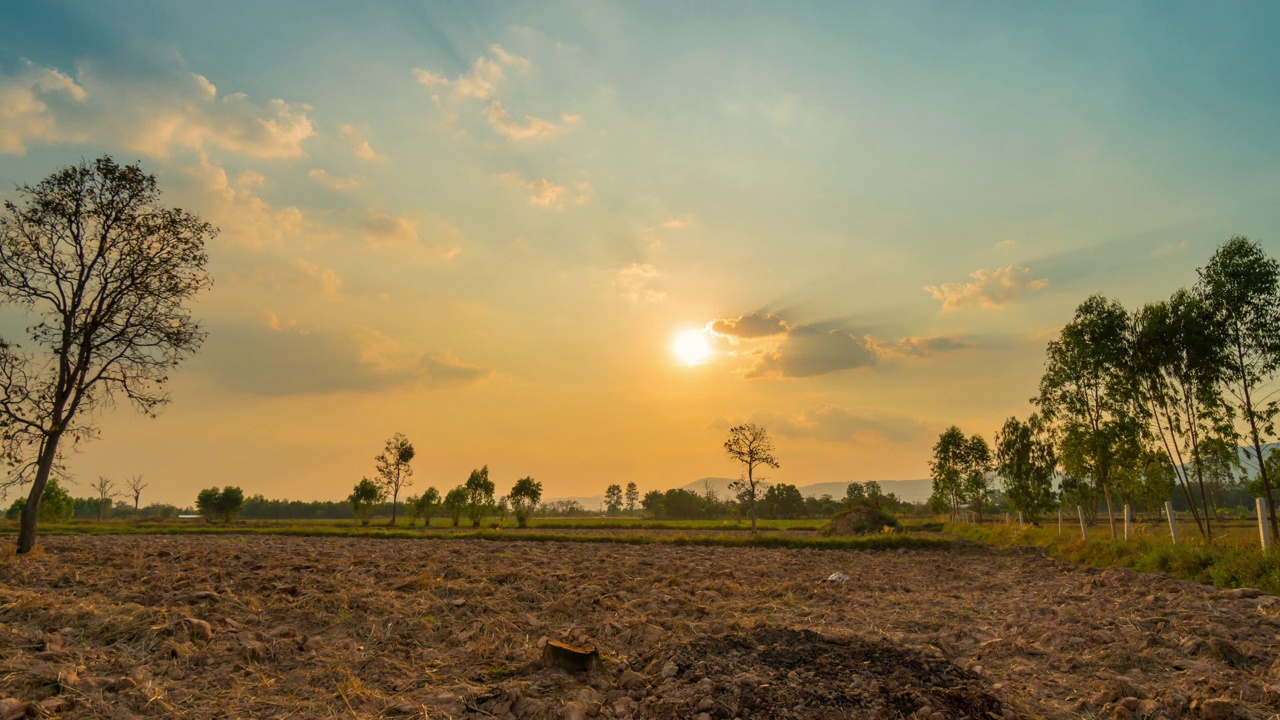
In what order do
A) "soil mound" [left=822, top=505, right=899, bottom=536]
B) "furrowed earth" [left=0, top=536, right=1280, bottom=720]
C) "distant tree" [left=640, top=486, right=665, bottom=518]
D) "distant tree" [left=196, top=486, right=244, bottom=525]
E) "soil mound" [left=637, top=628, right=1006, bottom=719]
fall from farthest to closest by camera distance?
1. "distant tree" [left=640, top=486, right=665, bottom=518]
2. "distant tree" [left=196, top=486, right=244, bottom=525]
3. "soil mound" [left=822, top=505, right=899, bottom=536]
4. "furrowed earth" [left=0, top=536, right=1280, bottom=720]
5. "soil mound" [left=637, top=628, right=1006, bottom=719]

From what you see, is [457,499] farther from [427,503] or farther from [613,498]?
→ [613,498]

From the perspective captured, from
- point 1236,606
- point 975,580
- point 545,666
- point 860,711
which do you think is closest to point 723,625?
point 545,666

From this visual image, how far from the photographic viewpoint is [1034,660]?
8.41 meters

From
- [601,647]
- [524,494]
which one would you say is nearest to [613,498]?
[524,494]

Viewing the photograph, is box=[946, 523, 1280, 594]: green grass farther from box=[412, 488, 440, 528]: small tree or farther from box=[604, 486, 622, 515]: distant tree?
box=[604, 486, 622, 515]: distant tree

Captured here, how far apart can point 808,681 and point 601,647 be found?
3.51 m

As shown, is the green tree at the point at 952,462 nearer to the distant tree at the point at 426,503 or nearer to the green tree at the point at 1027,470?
the green tree at the point at 1027,470

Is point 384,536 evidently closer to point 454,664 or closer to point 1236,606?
point 454,664

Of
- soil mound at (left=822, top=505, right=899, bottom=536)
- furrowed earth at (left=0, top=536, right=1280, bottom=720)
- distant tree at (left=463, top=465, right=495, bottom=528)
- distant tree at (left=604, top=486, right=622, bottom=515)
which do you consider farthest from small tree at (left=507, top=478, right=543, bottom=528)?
distant tree at (left=604, top=486, right=622, bottom=515)

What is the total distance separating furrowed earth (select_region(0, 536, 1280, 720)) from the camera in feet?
20.2

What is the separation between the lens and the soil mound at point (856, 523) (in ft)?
146

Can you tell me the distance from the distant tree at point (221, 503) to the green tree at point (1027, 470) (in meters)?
94.4

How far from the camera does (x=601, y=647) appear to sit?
882 centimetres

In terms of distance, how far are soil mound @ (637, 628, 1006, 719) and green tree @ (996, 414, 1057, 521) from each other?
157 ft
